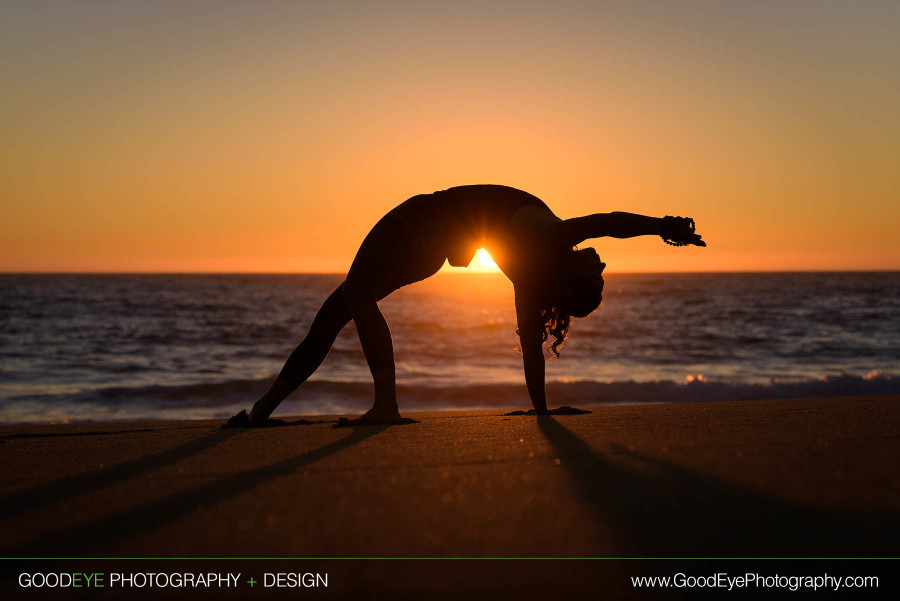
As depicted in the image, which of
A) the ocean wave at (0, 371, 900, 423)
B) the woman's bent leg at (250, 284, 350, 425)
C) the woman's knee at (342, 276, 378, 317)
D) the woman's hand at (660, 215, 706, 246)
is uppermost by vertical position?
the woman's hand at (660, 215, 706, 246)

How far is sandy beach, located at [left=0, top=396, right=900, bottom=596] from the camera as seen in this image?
1.58 metres

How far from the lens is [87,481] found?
2.22 meters

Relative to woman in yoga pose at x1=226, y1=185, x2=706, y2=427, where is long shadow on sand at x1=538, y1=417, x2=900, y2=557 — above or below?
below

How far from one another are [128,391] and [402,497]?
30.4 ft

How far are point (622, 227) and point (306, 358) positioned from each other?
1.94 meters

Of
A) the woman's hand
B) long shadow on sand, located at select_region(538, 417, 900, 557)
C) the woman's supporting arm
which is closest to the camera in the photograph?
long shadow on sand, located at select_region(538, 417, 900, 557)

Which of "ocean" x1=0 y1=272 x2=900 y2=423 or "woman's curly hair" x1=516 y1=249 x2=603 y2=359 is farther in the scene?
"ocean" x1=0 y1=272 x2=900 y2=423

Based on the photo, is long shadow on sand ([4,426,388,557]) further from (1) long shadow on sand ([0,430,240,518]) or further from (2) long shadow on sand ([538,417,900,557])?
(2) long shadow on sand ([538,417,900,557])

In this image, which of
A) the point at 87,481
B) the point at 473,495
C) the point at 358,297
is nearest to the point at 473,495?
the point at 473,495

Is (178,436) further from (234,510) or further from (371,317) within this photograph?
(234,510)

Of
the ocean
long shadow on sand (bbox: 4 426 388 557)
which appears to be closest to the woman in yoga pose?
long shadow on sand (bbox: 4 426 388 557)

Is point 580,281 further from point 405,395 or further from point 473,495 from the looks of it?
point 405,395

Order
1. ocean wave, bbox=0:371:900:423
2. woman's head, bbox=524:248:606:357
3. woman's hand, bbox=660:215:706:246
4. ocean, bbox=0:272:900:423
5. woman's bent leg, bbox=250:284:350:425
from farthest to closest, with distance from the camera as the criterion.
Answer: ocean, bbox=0:272:900:423 < ocean wave, bbox=0:371:900:423 < woman's bent leg, bbox=250:284:350:425 < woman's head, bbox=524:248:606:357 < woman's hand, bbox=660:215:706:246
